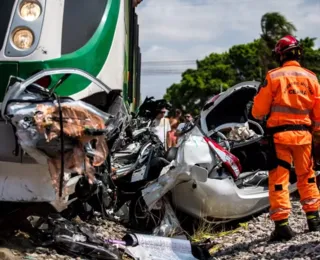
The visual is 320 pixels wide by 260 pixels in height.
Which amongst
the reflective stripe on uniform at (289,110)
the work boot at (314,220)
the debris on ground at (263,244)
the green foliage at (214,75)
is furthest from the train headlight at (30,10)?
the green foliage at (214,75)

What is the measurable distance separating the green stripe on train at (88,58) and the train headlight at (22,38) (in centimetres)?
14

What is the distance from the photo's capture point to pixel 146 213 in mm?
5574

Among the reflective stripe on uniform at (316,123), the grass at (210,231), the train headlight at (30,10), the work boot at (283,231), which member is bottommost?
the grass at (210,231)

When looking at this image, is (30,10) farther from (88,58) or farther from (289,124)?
(289,124)

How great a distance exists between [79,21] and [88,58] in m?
0.30

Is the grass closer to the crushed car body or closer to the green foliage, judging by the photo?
the crushed car body

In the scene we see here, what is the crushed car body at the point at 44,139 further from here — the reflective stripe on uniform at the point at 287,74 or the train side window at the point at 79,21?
the reflective stripe on uniform at the point at 287,74

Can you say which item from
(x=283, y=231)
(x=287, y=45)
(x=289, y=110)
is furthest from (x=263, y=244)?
(x=287, y=45)

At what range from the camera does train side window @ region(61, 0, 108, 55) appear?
4.57m

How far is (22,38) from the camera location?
4.37m

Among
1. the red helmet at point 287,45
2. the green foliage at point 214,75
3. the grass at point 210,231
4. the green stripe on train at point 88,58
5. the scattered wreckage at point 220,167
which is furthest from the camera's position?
the green foliage at point 214,75

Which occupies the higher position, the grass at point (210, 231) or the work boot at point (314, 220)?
the work boot at point (314, 220)

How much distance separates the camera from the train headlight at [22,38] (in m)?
4.34

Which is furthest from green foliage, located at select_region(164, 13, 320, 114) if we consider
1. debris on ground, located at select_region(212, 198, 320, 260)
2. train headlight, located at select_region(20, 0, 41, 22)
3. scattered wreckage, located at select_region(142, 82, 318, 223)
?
train headlight, located at select_region(20, 0, 41, 22)
